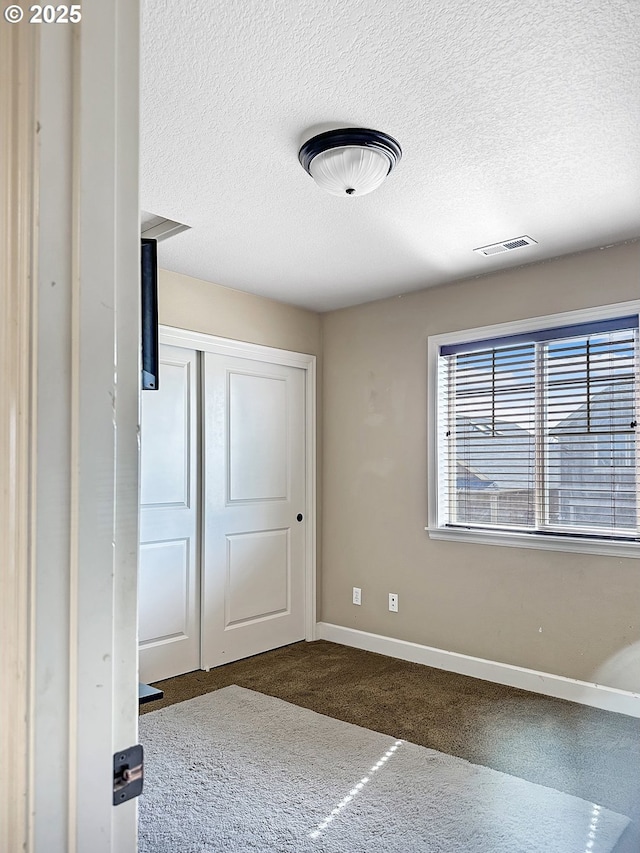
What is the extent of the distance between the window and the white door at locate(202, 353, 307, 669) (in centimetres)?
104

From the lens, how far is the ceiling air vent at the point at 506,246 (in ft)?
10.7

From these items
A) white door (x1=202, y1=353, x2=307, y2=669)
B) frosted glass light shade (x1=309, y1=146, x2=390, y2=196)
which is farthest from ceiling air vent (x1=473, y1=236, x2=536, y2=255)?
white door (x1=202, y1=353, x2=307, y2=669)

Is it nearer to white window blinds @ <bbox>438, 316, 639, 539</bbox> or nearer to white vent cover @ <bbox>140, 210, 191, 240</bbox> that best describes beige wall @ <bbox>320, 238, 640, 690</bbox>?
white window blinds @ <bbox>438, 316, 639, 539</bbox>

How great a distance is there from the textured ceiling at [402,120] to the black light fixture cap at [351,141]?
0.10 ft

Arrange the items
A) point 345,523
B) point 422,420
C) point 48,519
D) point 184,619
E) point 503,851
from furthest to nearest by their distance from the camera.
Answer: point 345,523, point 422,420, point 184,619, point 503,851, point 48,519

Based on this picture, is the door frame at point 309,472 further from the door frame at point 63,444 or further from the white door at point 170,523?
the door frame at point 63,444

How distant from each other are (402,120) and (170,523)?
8.35 ft

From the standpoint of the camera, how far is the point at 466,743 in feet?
9.34

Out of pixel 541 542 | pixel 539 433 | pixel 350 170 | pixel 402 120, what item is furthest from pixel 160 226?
pixel 541 542

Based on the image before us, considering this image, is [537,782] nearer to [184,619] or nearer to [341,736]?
[341,736]

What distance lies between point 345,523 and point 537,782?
7.32 ft

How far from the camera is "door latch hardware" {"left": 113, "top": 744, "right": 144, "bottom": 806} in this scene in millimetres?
651

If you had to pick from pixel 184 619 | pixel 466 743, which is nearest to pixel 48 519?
pixel 466 743

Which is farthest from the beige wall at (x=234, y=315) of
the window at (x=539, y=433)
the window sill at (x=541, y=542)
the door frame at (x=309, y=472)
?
the window sill at (x=541, y=542)
